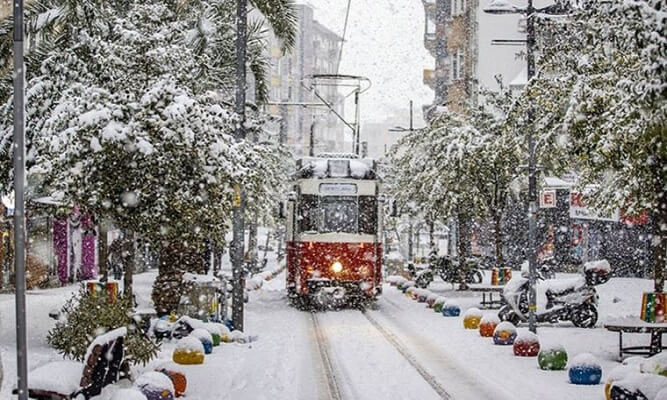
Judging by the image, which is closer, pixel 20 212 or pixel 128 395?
pixel 20 212

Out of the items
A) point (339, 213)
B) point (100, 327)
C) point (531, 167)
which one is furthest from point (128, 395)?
point (339, 213)

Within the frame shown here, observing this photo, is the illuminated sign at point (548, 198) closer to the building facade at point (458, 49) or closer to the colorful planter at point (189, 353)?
the colorful planter at point (189, 353)

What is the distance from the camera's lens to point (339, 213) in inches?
1125

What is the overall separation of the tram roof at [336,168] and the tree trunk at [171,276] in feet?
15.3

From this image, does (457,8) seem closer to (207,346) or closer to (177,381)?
(207,346)

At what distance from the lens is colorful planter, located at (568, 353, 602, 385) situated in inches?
578

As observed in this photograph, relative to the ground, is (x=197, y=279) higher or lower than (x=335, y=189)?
lower

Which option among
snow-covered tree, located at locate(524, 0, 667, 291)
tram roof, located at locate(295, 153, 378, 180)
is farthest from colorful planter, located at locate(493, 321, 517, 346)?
tram roof, located at locate(295, 153, 378, 180)

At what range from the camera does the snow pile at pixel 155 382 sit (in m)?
12.2

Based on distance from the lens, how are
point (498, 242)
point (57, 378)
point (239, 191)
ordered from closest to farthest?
point (57, 378), point (239, 191), point (498, 242)

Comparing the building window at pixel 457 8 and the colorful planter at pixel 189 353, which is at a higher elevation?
the building window at pixel 457 8

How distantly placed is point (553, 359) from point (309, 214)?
43.4 feet

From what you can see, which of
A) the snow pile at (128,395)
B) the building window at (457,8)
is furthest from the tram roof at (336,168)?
the building window at (457,8)

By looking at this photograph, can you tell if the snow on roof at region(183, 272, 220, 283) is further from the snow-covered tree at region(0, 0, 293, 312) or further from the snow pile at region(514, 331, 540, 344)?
the snow pile at region(514, 331, 540, 344)
